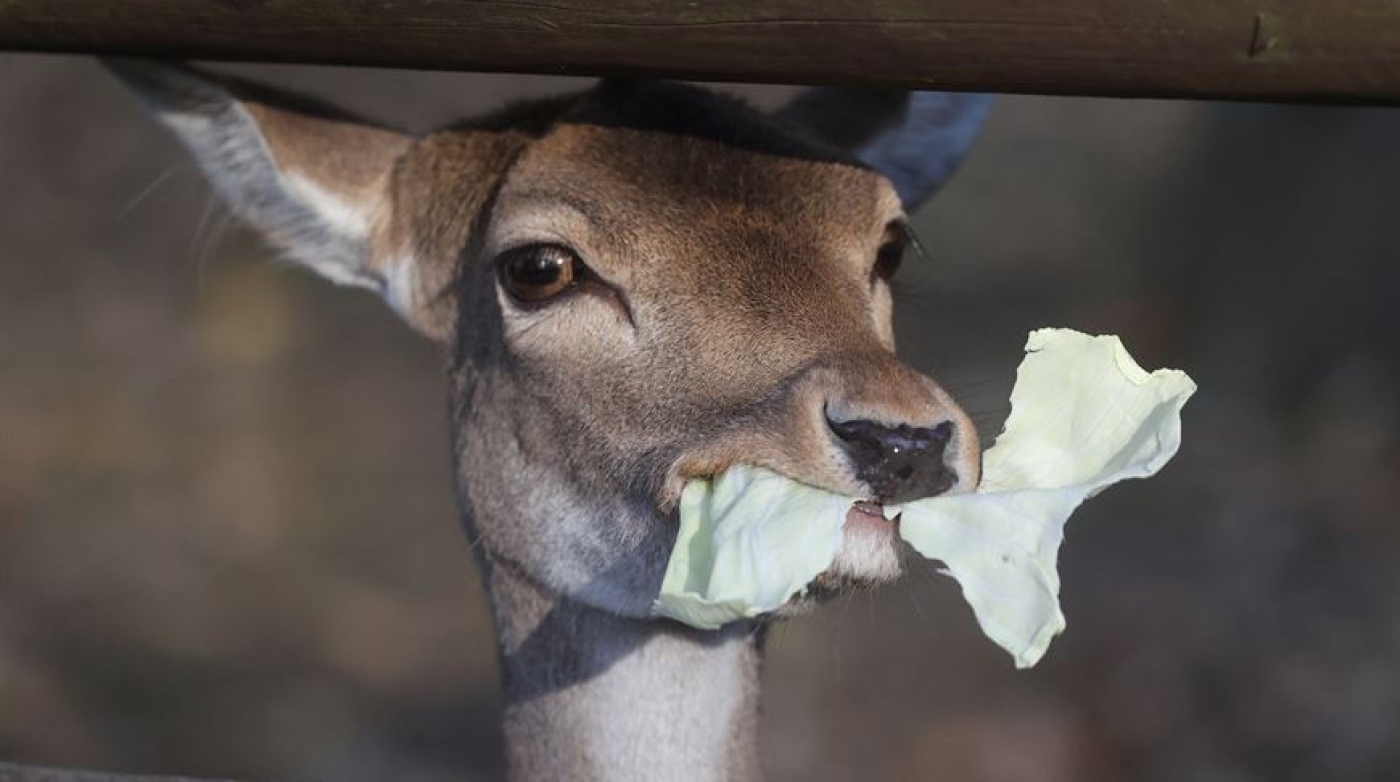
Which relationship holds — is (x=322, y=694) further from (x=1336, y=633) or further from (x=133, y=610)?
(x=1336, y=633)

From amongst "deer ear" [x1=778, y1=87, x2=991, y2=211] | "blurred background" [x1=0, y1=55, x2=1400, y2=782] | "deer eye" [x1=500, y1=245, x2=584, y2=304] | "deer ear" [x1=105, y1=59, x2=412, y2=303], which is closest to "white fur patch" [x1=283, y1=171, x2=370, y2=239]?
"deer ear" [x1=105, y1=59, x2=412, y2=303]

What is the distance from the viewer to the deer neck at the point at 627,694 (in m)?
4.05

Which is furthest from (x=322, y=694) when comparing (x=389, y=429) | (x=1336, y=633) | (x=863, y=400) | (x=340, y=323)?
(x=863, y=400)

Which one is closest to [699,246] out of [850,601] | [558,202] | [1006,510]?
[558,202]

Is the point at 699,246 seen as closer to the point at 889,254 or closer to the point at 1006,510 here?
the point at 889,254

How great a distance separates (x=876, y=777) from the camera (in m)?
8.60

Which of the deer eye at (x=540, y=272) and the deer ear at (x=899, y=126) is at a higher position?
the deer eye at (x=540, y=272)

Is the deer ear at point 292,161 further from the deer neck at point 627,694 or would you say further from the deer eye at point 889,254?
the deer eye at point 889,254

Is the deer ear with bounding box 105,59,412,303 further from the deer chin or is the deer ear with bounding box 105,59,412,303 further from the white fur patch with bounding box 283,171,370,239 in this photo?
the deer chin

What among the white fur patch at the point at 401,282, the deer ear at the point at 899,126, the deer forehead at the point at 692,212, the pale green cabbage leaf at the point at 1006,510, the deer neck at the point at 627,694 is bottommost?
the deer neck at the point at 627,694

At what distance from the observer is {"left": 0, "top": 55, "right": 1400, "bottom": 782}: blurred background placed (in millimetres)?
8906

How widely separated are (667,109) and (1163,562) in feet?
20.0

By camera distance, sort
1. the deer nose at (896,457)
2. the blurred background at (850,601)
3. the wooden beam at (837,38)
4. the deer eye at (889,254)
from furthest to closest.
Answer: the blurred background at (850,601) → the deer eye at (889,254) → the deer nose at (896,457) → the wooden beam at (837,38)

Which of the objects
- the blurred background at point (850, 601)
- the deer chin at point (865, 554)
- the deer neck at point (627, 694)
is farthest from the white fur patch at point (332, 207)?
the blurred background at point (850, 601)
